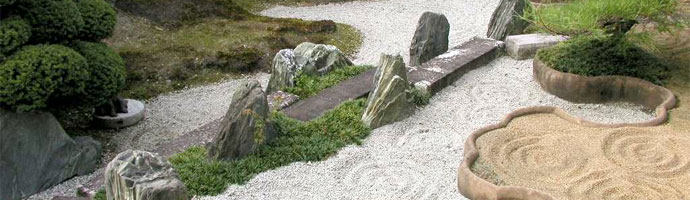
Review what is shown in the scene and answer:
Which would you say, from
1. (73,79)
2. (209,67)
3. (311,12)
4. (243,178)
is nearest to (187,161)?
(243,178)

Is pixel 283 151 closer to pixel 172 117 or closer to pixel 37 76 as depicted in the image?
pixel 37 76

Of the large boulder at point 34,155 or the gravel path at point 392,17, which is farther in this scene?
the gravel path at point 392,17

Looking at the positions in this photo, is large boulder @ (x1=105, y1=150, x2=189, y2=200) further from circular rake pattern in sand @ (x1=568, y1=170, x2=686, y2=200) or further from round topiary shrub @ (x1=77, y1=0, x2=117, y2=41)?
circular rake pattern in sand @ (x1=568, y1=170, x2=686, y2=200)

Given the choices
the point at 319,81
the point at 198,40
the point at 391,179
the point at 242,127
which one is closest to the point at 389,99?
the point at 391,179

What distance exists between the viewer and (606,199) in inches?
176

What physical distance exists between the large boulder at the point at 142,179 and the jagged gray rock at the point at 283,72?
2835 mm

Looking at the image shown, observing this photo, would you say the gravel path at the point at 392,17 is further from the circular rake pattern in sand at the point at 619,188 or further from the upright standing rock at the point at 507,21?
the circular rake pattern in sand at the point at 619,188

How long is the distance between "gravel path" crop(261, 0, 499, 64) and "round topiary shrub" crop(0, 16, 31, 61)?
4.68 metres

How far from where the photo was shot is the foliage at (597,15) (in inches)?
241

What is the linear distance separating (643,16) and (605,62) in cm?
55

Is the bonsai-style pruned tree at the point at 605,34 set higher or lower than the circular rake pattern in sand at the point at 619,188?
higher

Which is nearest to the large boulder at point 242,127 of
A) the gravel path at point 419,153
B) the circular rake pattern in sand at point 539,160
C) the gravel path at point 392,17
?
the gravel path at point 419,153

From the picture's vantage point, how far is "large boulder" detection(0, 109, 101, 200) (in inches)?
217

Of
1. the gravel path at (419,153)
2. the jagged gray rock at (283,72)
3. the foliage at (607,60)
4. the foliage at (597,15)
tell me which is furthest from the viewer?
the jagged gray rock at (283,72)
